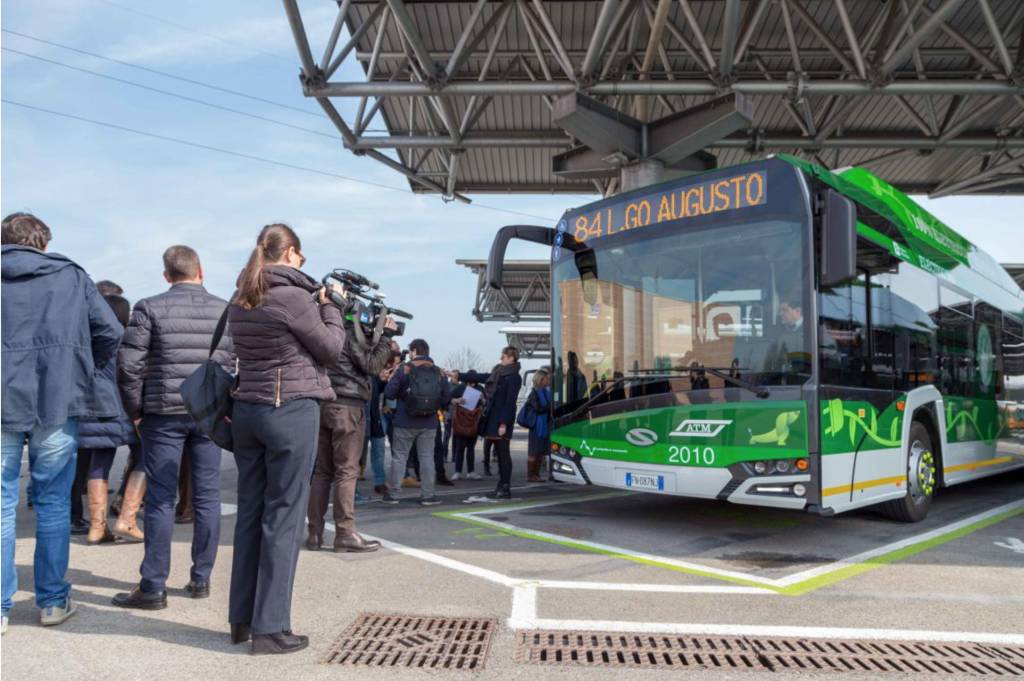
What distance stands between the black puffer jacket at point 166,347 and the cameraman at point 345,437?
3.83ft

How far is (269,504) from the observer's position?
3.44 metres

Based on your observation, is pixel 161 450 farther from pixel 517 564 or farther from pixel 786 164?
pixel 786 164

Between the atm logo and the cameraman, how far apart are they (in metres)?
2.34

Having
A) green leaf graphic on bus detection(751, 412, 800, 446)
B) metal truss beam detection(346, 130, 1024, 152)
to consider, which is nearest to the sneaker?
green leaf graphic on bus detection(751, 412, 800, 446)

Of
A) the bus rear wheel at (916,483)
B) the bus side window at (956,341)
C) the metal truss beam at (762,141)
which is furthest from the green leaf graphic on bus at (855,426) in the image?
the metal truss beam at (762,141)

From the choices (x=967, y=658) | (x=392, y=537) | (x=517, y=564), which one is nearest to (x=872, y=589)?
(x=967, y=658)

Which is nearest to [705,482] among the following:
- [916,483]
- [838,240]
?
[838,240]

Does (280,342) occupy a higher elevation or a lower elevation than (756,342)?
lower

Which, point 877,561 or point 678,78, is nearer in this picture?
point 877,561

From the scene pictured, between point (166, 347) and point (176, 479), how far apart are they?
0.76 m

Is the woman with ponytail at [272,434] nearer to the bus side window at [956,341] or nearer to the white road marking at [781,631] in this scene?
the white road marking at [781,631]

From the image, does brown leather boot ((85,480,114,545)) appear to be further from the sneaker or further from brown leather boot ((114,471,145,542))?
the sneaker

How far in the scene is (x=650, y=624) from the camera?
3936 millimetres

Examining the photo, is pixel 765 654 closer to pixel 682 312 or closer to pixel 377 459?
pixel 682 312
